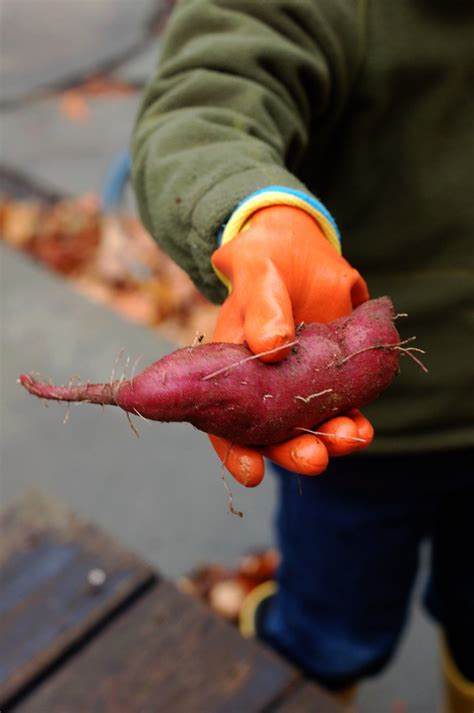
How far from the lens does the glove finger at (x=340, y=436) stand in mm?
1146

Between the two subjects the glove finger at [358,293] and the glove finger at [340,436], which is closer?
the glove finger at [340,436]

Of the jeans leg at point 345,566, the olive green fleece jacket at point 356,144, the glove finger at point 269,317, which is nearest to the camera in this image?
the glove finger at point 269,317

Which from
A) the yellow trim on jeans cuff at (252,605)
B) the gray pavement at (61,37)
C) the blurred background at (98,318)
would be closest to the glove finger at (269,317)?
the blurred background at (98,318)

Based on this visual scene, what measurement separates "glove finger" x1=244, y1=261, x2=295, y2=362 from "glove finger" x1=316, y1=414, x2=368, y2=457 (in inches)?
5.1

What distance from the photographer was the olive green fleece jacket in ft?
4.65

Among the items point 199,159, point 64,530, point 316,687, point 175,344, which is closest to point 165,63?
point 199,159

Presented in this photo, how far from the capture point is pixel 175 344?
11.9 ft

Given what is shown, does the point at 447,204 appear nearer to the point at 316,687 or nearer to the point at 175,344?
the point at 316,687

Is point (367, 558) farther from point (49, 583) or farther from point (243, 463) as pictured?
point (243, 463)

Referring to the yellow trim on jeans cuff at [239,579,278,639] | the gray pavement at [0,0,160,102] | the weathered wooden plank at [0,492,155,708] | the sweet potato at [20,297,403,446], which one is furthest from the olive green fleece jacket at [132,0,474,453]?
the gray pavement at [0,0,160,102]

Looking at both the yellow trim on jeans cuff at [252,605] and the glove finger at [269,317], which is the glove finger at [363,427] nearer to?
the glove finger at [269,317]

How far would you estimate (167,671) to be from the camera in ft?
5.90

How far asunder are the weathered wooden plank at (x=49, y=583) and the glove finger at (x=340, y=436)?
922 mm

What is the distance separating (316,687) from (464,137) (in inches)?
45.9
